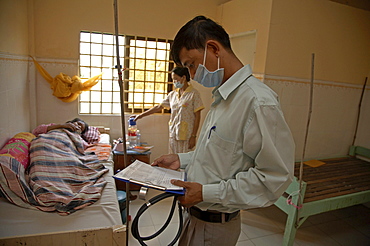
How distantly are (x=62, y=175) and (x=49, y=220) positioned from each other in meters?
0.47

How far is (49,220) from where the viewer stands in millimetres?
1456

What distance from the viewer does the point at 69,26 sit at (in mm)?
2953

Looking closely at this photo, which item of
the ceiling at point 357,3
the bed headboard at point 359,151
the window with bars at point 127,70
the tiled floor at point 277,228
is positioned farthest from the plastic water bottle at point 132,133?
the bed headboard at point 359,151

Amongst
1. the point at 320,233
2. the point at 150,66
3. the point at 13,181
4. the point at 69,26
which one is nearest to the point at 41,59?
the point at 69,26

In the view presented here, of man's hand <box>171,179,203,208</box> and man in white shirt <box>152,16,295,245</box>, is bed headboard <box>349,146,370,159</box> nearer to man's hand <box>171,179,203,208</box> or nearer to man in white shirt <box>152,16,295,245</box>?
man in white shirt <box>152,16,295,245</box>

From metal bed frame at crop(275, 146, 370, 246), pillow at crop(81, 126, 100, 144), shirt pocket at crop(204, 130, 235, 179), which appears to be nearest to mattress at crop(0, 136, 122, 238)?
shirt pocket at crop(204, 130, 235, 179)

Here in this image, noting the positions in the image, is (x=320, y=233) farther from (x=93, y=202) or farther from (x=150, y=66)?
(x=150, y=66)

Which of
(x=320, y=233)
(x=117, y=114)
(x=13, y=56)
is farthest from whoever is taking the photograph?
(x=117, y=114)

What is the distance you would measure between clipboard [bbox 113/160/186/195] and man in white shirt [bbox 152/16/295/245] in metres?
0.05

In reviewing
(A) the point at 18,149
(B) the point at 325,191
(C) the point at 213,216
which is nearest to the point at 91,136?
(A) the point at 18,149

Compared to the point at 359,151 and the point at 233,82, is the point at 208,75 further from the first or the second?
the point at 359,151

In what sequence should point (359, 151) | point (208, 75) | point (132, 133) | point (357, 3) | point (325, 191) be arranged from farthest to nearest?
point (357, 3), point (359, 151), point (132, 133), point (325, 191), point (208, 75)

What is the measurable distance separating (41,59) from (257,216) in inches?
119

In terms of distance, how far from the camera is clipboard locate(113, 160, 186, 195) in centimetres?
92
